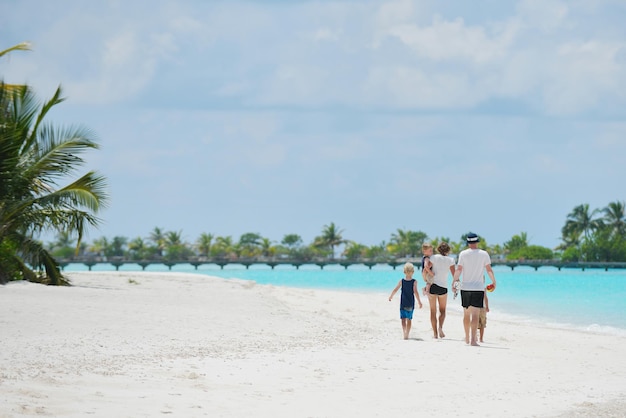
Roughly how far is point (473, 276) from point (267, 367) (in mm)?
4079

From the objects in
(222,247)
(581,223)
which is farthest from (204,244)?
(581,223)

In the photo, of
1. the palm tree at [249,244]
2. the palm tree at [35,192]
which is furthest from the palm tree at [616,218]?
the palm tree at [35,192]

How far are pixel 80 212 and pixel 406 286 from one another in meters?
10.6

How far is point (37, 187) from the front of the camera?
19.4 m

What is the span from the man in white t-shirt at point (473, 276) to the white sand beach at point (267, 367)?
54 cm

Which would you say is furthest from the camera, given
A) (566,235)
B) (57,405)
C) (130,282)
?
(566,235)

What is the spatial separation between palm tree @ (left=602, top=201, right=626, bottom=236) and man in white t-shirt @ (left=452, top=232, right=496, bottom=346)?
4164 inches

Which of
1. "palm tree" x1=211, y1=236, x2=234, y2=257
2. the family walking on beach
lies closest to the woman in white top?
the family walking on beach

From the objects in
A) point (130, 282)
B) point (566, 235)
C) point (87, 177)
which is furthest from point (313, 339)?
point (566, 235)

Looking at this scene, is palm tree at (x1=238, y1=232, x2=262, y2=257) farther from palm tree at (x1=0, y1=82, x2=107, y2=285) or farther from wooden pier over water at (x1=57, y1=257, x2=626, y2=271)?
palm tree at (x1=0, y1=82, x2=107, y2=285)

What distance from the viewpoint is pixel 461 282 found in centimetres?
1207

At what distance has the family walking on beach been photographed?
1179 cm

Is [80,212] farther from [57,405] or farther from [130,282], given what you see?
[57,405]

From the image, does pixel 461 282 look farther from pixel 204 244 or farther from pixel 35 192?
pixel 204 244
